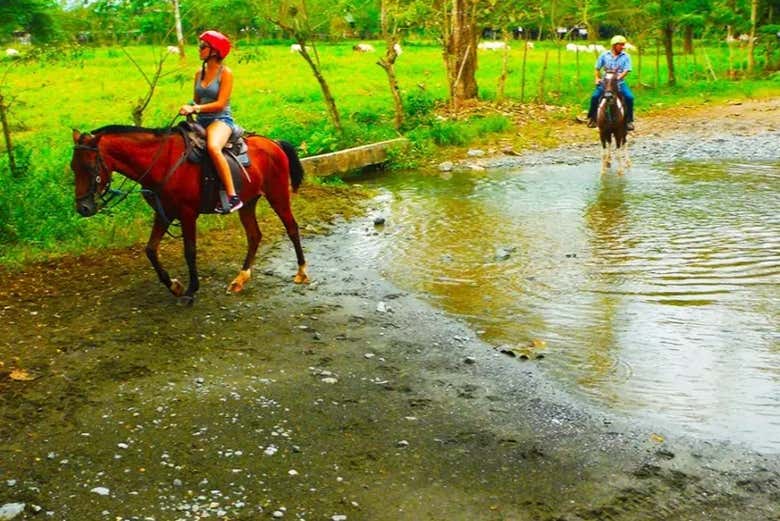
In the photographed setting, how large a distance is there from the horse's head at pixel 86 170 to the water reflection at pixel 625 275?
3.58 m

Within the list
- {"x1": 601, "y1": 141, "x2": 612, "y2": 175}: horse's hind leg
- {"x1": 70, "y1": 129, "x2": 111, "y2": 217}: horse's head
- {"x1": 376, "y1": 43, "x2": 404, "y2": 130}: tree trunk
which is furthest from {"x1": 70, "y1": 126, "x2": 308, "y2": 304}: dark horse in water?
{"x1": 376, "y1": 43, "x2": 404, "y2": 130}: tree trunk

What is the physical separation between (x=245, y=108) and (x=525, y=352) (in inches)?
686

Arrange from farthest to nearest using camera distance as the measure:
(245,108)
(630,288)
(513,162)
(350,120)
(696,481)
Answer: (245,108) → (350,120) → (513,162) → (630,288) → (696,481)

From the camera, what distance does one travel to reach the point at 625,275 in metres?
9.67

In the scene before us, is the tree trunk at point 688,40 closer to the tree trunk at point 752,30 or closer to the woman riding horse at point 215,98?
the tree trunk at point 752,30

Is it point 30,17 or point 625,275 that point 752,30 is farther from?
point 30,17

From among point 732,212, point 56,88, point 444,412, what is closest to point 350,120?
point 732,212

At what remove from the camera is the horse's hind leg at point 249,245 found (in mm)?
9500

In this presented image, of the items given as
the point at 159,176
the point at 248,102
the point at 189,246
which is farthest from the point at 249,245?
the point at 248,102

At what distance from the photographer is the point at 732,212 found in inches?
489

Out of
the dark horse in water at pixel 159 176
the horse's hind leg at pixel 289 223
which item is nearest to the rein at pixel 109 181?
the dark horse in water at pixel 159 176

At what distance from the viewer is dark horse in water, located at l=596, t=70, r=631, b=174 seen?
1581 centimetres

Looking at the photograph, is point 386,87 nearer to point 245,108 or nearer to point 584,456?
point 245,108

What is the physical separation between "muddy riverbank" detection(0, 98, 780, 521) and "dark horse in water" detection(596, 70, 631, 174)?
8414mm
